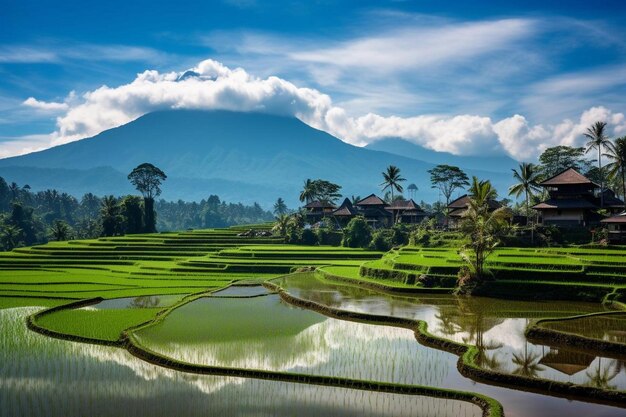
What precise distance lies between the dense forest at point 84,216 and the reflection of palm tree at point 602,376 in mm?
59195

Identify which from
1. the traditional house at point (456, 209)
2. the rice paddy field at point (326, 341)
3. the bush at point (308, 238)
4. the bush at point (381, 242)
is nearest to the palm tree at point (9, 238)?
the rice paddy field at point (326, 341)

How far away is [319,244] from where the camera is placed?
52.7m

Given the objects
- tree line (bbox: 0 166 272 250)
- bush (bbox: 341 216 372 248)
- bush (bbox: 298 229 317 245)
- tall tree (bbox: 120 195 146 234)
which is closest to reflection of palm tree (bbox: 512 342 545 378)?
bush (bbox: 341 216 372 248)

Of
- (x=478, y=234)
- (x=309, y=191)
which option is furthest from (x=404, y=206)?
(x=478, y=234)

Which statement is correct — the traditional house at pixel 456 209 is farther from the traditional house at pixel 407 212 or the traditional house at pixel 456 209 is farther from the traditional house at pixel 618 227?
the traditional house at pixel 618 227

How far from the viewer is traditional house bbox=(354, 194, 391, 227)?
59.8 meters

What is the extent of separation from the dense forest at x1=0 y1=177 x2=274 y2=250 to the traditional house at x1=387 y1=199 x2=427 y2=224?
108 feet

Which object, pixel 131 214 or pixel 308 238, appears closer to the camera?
pixel 308 238

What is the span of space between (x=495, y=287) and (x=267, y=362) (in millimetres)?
14695

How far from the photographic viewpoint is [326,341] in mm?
18062

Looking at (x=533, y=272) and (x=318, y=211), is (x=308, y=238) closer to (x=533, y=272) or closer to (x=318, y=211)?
(x=318, y=211)

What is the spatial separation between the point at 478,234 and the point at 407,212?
32.7 m

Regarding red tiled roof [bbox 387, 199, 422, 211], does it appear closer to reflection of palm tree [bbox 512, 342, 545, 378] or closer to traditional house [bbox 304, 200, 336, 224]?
traditional house [bbox 304, 200, 336, 224]

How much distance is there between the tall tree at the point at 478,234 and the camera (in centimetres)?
2639
